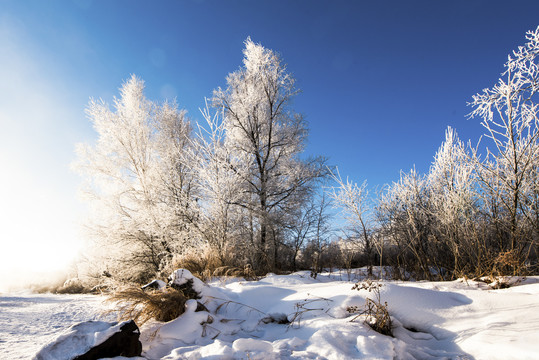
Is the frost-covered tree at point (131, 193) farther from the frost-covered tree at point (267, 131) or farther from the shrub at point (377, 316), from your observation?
the shrub at point (377, 316)

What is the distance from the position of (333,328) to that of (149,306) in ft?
5.53

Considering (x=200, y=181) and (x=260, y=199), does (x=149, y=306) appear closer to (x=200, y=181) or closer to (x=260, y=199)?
(x=200, y=181)

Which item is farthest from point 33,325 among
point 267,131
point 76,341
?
point 267,131

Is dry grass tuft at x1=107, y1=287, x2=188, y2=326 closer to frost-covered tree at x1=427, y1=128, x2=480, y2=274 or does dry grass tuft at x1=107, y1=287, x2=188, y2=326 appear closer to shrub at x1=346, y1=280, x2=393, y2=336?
shrub at x1=346, y1=280, x2=393, y2=336

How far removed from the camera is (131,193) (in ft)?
25.6

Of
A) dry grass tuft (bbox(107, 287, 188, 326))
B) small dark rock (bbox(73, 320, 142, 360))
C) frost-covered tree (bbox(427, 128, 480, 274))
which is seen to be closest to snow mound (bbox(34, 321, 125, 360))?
small dark rock (bbox(73, 320, 142, 360))

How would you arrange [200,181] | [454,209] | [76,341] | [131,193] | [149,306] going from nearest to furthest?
[76,341]
[149,306]
[454,209]
[200,181]
[131,193]

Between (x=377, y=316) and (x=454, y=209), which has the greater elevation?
(x=454, y=209)

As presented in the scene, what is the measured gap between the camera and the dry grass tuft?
2.29m

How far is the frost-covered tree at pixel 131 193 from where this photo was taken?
688cm

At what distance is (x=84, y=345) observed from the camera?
4.94 feet

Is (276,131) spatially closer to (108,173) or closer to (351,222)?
(351,222)

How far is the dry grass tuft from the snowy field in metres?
0.14

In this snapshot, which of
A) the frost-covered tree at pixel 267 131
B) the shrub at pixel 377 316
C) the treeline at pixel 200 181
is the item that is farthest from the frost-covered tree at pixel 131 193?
the shrub at pixel 377 316
